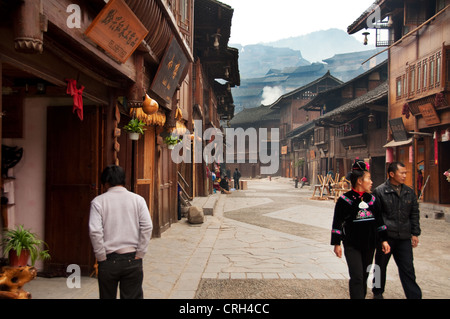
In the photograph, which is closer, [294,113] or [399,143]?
[399,143]

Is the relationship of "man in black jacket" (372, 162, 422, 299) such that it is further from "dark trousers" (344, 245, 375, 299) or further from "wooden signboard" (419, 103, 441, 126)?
"wooden signboard" (419, 103, 441, 126)

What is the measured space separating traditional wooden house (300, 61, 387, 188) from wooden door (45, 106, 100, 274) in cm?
1881

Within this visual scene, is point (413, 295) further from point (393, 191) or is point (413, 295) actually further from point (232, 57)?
point (232, 57)

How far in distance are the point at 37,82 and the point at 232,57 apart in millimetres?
14642

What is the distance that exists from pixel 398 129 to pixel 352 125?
32.1 ft

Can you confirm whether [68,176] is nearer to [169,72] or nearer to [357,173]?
[169,72]

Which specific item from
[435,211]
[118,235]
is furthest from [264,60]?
[118,235]

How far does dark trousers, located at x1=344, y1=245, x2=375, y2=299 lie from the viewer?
444 cm

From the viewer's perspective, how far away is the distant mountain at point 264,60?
138 meters

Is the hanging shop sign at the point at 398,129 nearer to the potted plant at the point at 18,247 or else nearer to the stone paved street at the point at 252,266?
the stone paved street at the point at 252,266

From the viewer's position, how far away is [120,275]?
364 centimetres

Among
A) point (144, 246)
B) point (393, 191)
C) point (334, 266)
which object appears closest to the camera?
point (144, 246)

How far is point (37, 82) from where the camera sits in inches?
229

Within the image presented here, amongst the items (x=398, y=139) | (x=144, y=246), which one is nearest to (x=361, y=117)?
(x=398, y=139)
